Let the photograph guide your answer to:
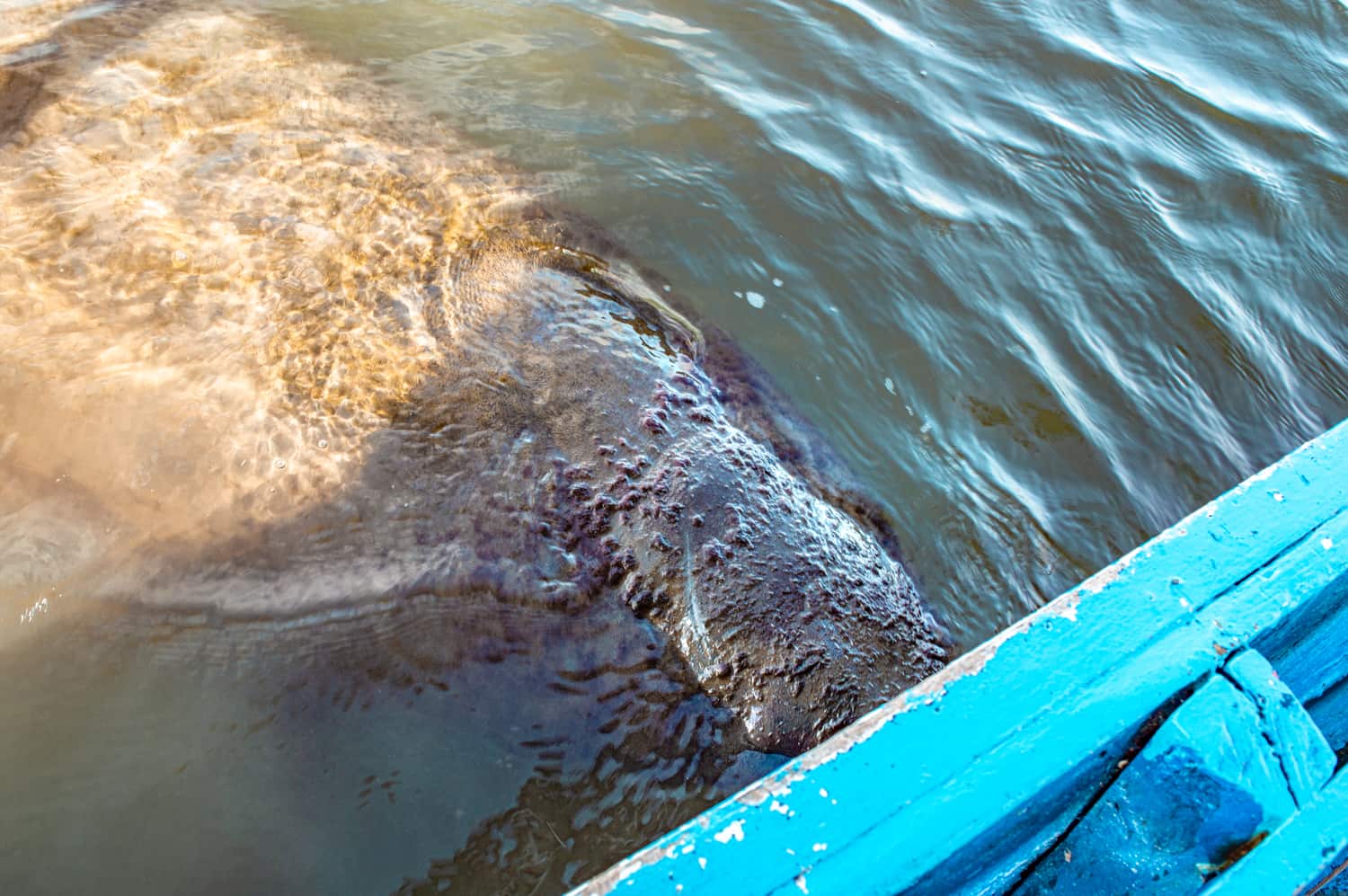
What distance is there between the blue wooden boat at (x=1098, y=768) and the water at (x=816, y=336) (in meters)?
1.21

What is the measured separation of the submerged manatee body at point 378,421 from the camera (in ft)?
10.3

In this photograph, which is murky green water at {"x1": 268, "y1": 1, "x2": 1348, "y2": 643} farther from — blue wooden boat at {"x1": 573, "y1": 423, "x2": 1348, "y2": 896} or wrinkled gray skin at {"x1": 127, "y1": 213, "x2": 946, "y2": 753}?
blue wooden boat at {"x1": 573, "y1": 423, "x2": 1348, "y2": 896}

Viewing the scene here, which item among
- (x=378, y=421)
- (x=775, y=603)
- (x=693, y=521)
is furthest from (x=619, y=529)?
(x=378, y=421)

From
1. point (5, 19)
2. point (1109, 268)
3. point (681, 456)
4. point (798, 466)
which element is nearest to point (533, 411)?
point (681, 456)

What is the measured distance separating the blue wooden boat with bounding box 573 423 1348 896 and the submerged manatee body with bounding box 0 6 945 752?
4.05ft

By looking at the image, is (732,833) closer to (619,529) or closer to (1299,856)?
(1299,856)

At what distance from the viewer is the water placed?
2656 mm

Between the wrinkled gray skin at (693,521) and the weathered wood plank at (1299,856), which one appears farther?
the wrinkled gray skin at (693,521)

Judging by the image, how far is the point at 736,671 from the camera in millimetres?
3102

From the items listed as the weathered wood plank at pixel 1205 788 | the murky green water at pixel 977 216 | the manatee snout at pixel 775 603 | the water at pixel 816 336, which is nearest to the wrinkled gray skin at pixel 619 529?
the manatee snout at pixel 775 603

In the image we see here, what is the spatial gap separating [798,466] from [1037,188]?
Answer: 3.26m

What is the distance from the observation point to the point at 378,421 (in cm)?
354

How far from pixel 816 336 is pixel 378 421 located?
2.38 metres

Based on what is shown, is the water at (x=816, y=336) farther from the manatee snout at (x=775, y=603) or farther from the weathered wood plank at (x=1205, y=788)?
the weathered wood plank at (x=1205, y=788)
